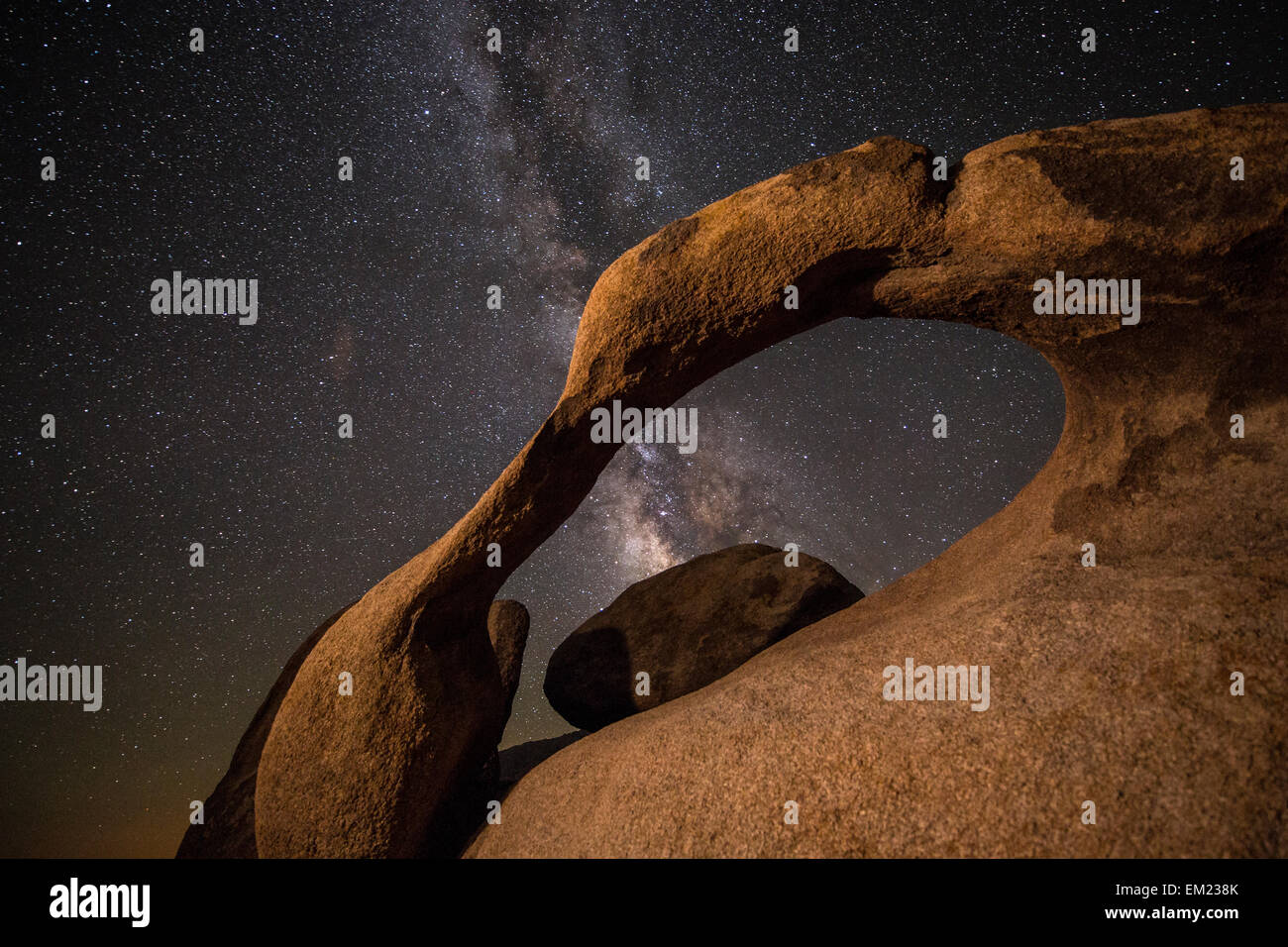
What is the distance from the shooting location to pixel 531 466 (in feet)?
12.5

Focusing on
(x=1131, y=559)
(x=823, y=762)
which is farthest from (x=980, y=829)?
(x=1131, y=559)

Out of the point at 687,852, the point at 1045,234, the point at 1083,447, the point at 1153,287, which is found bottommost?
the point at 687,852

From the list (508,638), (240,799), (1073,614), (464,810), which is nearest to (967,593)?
(1073,614)

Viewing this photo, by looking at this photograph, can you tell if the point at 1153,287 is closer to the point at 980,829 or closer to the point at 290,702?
the point at 980,829

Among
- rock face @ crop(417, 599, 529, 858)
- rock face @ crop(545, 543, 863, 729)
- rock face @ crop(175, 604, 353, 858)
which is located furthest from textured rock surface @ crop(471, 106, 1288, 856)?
rock face @ crop(175, 604, 353, 858)

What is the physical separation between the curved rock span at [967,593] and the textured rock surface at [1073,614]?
1 cm

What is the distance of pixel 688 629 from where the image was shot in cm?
512

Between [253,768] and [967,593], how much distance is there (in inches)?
222

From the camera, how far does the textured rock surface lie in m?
2.21

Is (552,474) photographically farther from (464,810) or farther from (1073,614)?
(1073,614)

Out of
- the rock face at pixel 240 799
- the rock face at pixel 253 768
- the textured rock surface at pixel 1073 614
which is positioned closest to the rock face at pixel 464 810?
the rock face at pixel 253 768

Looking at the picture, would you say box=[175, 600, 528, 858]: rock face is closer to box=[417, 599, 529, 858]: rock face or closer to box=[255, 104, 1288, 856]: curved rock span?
box=[417, 599, 529, 858]: rock face

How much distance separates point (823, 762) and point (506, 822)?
2.00 metres
